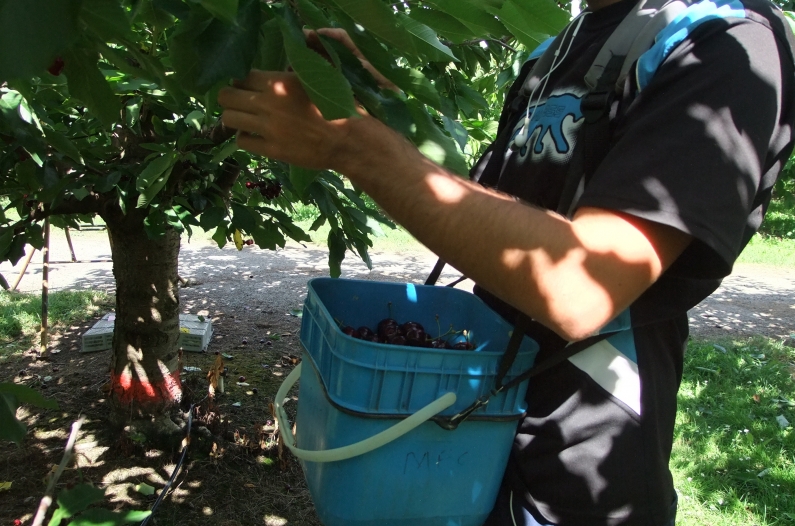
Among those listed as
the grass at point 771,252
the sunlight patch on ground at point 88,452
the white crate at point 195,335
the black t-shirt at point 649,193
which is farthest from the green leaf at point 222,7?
the grass at point 771,252

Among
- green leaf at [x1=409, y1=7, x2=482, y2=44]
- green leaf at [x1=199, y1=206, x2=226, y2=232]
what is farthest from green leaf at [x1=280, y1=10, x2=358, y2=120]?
green leaf at [x1=199, y1=206, x2=226, y2=232]

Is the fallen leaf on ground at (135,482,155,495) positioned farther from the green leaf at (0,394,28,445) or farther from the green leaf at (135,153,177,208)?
the green leaf at (0,394,28,445)

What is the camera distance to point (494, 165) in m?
1.29

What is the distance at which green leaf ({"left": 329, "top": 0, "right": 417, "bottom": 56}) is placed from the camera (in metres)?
0.67

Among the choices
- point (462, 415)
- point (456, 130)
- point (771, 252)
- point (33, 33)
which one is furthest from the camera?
point (771, 252)

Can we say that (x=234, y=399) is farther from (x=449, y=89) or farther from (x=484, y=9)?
(x=484, y=9)

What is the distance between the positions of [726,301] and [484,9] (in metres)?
7.62

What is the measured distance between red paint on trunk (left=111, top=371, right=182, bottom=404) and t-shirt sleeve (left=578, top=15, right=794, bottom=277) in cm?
267

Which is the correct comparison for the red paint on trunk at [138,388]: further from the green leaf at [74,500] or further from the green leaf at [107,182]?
the green leaf at [74,500]

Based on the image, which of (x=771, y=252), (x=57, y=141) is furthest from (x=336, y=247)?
(x=771, y=252)

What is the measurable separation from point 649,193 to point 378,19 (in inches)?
15.7

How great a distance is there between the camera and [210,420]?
309 centimetres

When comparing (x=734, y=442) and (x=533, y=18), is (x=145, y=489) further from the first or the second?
(x=734, y=442)

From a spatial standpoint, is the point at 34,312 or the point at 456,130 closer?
the point at 456,130
